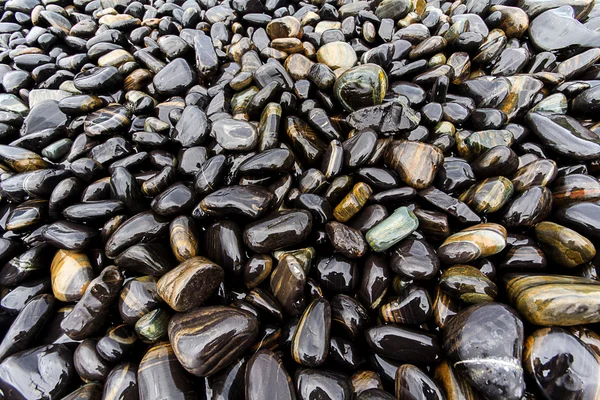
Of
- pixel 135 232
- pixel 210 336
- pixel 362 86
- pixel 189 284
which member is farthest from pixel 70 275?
pixel 362 86

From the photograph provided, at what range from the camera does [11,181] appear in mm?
2025

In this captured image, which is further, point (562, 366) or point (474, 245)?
point (474, 245)

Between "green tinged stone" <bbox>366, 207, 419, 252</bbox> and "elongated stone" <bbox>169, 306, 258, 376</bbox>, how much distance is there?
668mm

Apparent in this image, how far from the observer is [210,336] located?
1.32 m

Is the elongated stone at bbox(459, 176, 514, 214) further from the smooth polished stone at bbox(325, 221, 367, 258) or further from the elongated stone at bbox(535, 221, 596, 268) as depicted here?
the smooth polished stone at bbox(325, 221, 367, 258)

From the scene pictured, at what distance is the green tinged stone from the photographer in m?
1.60

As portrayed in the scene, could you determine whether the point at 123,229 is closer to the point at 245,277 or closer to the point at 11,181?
the point at 245,277

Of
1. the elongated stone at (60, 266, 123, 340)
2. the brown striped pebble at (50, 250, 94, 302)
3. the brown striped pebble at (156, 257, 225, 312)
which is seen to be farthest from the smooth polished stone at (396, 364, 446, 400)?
the brown striped pebble at (50, 250, 94, 302)

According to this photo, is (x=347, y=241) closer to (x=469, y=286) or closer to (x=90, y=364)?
(x=469, y=286)

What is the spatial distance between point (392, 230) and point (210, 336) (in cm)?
93

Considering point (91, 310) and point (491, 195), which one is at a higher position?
point (491, 195)

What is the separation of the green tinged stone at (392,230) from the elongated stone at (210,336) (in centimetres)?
67

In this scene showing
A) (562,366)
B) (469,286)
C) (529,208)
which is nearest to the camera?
(562,366)

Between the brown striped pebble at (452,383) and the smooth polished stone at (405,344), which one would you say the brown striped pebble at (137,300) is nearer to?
the smooth polished stone at (405,344)
